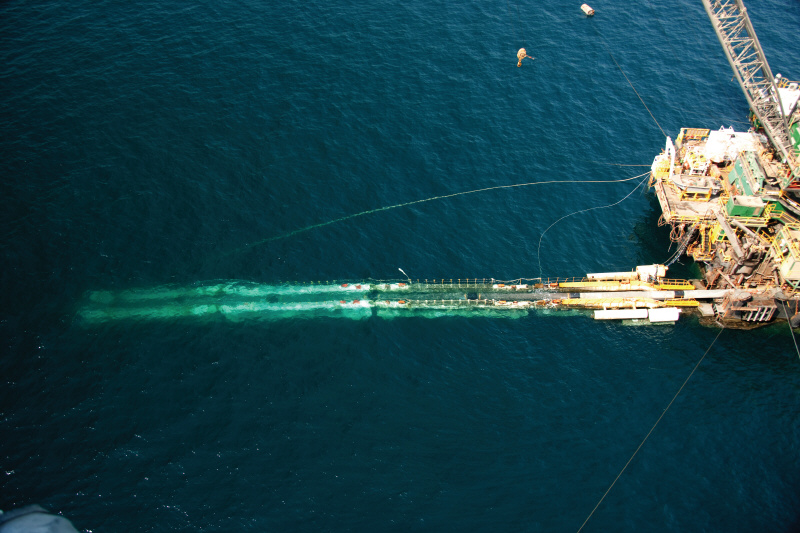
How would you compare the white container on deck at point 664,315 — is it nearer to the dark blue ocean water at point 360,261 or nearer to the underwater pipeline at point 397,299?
the underwater pipeline at point 397,299

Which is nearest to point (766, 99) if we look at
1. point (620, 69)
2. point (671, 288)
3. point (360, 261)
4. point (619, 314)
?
point (671, 288)

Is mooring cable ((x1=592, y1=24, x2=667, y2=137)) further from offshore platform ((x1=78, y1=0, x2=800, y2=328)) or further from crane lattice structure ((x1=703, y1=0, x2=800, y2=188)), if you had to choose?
offshore platform ((x1=78, y1=0, x2=800, y2=328))

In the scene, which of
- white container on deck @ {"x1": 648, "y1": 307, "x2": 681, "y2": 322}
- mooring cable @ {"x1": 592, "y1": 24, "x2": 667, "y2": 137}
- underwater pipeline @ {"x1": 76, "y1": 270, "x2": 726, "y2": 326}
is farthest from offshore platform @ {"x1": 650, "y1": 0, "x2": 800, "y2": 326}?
mooring cable @ {"x1": 592, "y1": 24, "x2": 667, "y2": 137}

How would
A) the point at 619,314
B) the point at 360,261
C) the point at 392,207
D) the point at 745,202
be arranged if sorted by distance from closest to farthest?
the point at 619,314 < the point at 745,202 < the point at 360,261 < the point at 392,207

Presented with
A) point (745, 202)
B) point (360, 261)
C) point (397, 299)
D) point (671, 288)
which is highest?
point (745, 202)

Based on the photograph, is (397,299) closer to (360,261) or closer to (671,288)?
(360,261)
